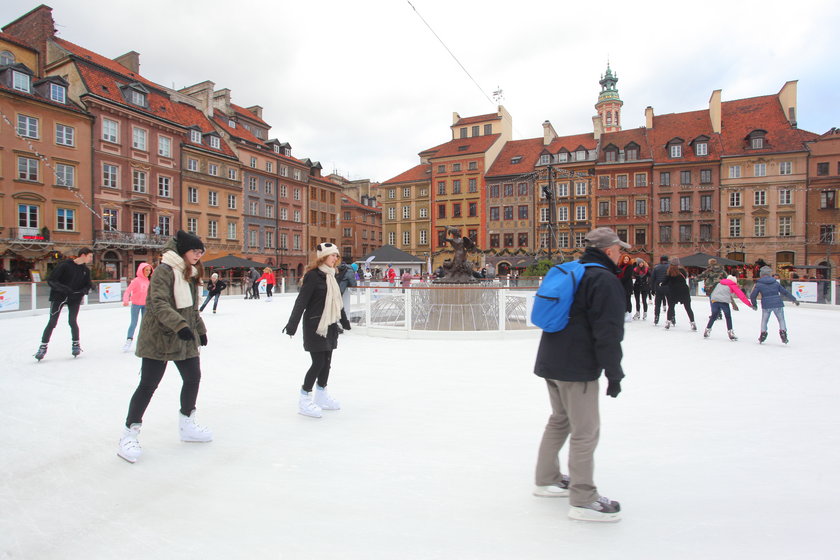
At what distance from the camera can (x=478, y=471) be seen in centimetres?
353

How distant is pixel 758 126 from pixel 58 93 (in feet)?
185

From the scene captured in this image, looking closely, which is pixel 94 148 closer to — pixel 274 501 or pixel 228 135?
pixel 228 135

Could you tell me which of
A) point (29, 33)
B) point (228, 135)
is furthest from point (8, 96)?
point (228, 135)

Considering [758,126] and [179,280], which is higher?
[758,126]

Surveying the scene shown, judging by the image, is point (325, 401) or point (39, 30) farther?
point (39, 30)

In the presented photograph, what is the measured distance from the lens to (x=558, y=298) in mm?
2830

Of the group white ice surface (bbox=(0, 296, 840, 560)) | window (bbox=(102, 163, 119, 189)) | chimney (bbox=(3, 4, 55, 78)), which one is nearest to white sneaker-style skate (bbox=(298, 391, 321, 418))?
white ice surface (bbox=(0, 296, 840, 560))

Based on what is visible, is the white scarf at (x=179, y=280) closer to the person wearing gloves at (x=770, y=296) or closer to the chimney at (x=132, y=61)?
the person wearing gloves at (x=770, y=296)

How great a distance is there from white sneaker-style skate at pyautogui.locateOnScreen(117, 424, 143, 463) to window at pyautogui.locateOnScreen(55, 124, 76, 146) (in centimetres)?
3691

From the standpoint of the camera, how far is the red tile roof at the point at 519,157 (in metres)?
51.7

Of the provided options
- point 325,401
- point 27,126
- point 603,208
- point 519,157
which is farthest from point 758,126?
point 27,126

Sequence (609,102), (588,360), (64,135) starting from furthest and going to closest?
(609,102) → (64,135) → (588,360)

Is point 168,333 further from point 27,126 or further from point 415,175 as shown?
point 415,175

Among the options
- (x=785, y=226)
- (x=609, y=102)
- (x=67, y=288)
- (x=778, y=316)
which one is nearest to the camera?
(x=67, y=288)
